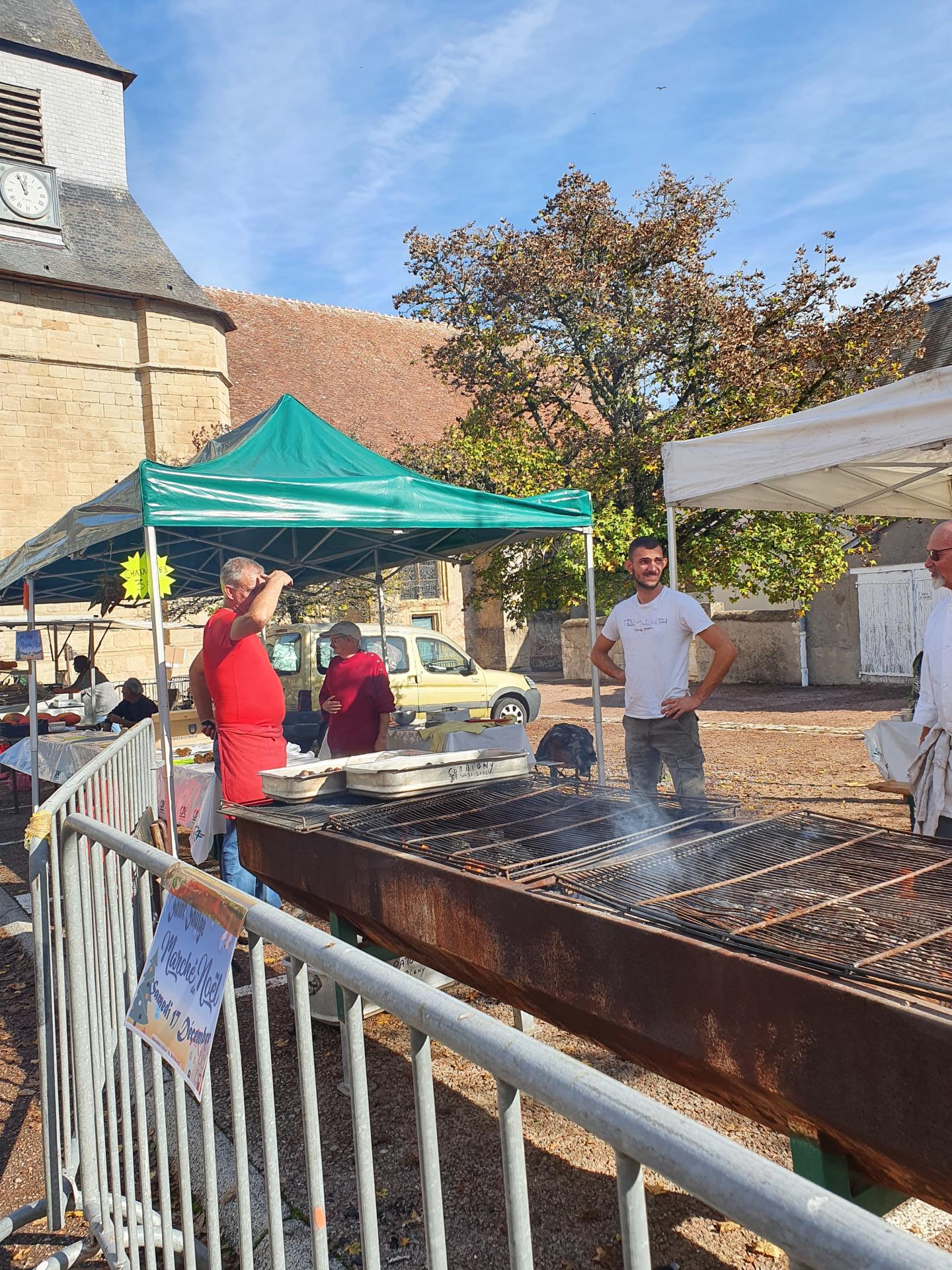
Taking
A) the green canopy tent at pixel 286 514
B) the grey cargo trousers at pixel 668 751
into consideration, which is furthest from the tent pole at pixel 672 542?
the grey cargo trousers at pixel 668 751

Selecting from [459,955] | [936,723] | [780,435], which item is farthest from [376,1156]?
[780,435]

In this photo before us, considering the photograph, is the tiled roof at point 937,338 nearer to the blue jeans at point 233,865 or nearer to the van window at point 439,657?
the van window at point 439,657

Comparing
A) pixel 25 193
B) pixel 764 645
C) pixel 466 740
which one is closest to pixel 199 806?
pixel 466 740

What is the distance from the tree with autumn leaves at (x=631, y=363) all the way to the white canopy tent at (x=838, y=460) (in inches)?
194

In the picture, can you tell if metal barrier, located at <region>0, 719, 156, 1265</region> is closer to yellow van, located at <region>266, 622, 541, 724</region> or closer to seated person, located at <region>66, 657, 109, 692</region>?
yellow van, located at <region>266, 622, 541, 724</region>

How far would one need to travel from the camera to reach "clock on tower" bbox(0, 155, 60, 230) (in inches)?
834

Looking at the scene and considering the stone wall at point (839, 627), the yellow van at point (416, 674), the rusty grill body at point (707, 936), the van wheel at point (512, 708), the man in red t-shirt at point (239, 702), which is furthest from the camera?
the stone wall at point (839, 627)

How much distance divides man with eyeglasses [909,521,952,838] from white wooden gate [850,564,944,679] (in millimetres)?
13766

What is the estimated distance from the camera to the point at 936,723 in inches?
144

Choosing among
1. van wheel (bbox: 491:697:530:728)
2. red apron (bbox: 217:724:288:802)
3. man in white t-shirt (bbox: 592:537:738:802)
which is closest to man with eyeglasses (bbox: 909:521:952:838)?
man in white t-shirt (bbox: 592:537:738:802)

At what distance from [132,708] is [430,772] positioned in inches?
296

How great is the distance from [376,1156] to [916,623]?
15731mm

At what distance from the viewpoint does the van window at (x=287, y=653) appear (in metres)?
11.8

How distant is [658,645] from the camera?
4.76m
